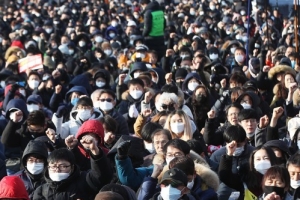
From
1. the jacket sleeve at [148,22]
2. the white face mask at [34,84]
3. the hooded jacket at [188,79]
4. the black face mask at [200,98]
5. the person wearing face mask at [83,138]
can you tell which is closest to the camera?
the person wearing face mask at [83,138]

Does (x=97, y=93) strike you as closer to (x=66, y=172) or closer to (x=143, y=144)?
(x=143, y=144)

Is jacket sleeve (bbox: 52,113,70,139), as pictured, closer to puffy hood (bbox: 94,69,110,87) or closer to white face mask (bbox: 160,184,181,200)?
puffy hood (bbox: 94,69,110,87)

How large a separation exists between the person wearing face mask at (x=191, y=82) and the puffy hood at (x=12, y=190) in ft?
18.8

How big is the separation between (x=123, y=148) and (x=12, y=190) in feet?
3.26

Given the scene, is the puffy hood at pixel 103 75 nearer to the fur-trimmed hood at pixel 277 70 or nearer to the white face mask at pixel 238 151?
the fur-trimmed hood at pixel 277 70

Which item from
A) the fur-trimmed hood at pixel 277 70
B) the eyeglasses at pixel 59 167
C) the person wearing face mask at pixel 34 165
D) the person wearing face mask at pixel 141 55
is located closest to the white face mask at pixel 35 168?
the person wearing face mask at pixel 34 165

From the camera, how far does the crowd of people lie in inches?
309

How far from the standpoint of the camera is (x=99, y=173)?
791 centimetres

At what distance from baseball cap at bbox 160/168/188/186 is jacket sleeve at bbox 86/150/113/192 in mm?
830

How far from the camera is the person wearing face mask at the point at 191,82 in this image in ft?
42.9

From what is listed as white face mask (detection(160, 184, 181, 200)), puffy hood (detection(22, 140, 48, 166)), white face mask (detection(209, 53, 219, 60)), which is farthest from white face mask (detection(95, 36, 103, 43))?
white face mask (detection(160, 184, 181, 200))

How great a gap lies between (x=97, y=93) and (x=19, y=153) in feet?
4.54

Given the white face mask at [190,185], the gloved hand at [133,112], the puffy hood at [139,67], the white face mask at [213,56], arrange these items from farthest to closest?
1. the white face mask at [213,56]
2. the puffy hood at [139,67]
3. the gloved hand at [133,112]
4. the white face mask at [190,185]

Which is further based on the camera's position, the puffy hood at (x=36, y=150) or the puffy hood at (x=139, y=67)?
the puffy hood at (x=139, y=67)
